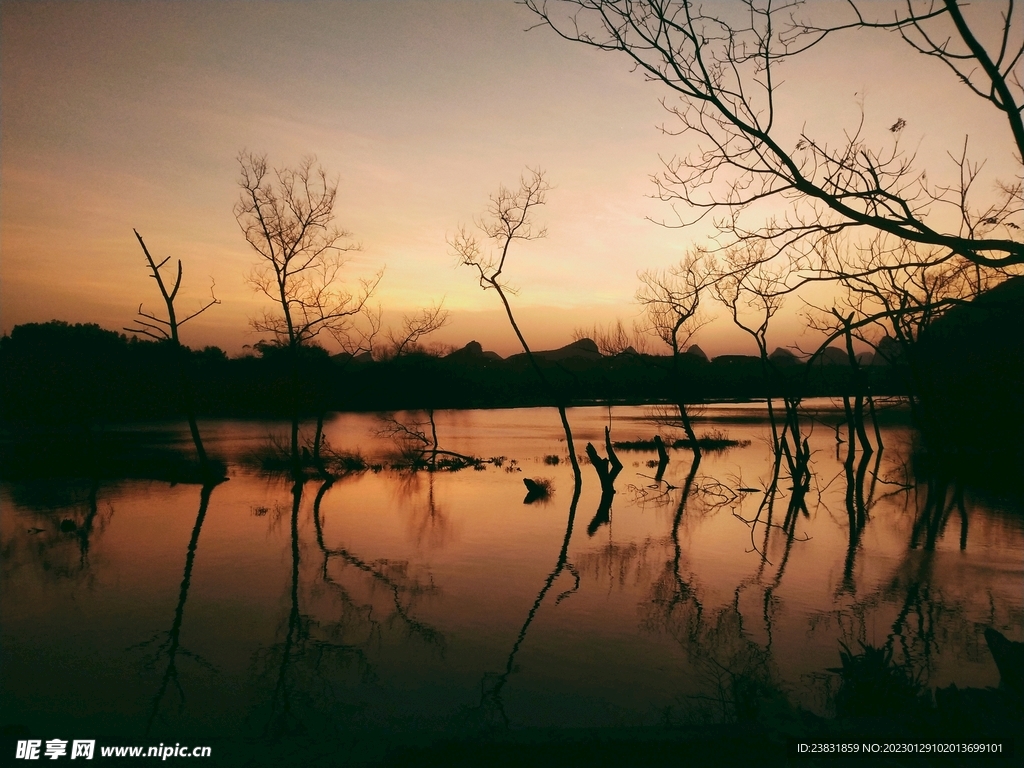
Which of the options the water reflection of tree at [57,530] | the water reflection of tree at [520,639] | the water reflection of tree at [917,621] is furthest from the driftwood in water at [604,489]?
the water reflection of tree at [57,530]

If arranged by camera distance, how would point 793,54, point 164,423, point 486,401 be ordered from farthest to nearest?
point 486,401 < point 164,423 < point 793,54

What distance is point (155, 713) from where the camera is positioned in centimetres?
723

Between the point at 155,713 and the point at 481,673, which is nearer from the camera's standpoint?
the point at 155,713

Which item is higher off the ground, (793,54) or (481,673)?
(793,54)

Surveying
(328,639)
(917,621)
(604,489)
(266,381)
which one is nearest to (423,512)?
(604,489)

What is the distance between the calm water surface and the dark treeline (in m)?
5.64

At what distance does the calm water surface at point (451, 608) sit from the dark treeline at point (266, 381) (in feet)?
18.5

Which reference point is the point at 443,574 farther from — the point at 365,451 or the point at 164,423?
the point at 164,423

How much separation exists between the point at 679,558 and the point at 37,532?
16206mm

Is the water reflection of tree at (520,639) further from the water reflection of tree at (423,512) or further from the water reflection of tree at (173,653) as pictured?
the water reflection of tree at (173,653)

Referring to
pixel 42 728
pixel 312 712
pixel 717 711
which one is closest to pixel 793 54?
pixel 717 711

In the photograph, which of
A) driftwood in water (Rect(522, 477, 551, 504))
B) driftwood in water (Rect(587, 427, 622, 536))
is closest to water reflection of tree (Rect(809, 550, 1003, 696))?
driftwood in water (Rect(587, 427, 622, 536))

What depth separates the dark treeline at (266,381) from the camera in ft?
125

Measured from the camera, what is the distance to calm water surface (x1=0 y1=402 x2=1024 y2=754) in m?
7.47
